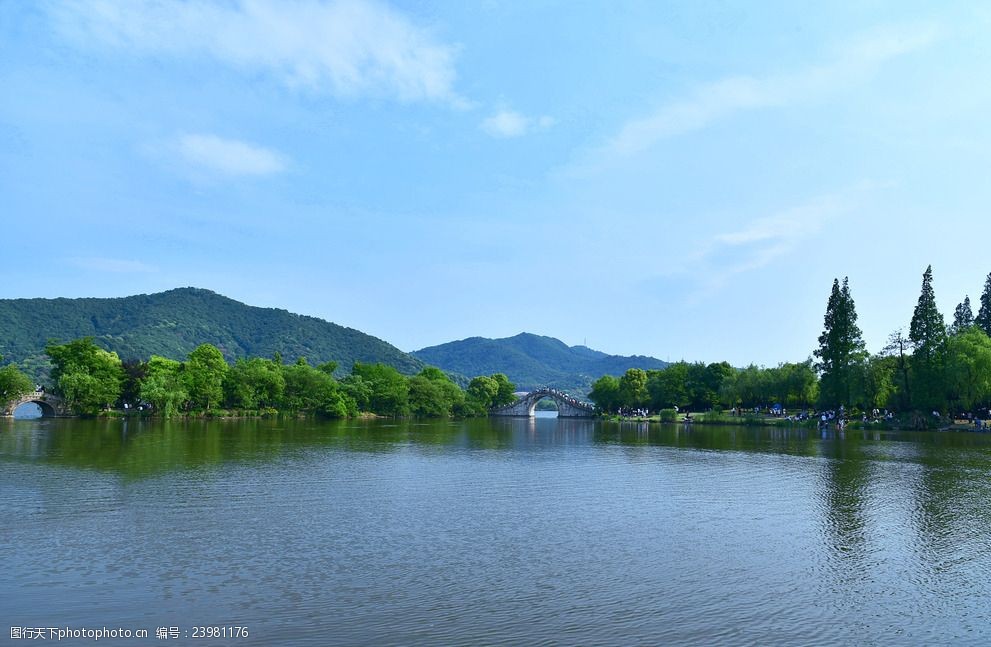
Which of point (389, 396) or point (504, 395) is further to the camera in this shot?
point (504, 395)

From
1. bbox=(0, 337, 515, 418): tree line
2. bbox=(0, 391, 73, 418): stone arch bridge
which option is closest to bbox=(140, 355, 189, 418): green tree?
bbox=(0, 337, 515, 418): tree line

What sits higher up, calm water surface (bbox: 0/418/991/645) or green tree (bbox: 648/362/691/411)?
green tree (bbox: 648/362/691/411)

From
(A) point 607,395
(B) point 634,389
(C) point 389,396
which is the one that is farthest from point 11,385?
(A) point 607,395

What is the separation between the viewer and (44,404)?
85.4m

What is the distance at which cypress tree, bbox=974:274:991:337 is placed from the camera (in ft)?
286

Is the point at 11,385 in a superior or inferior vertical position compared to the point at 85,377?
inferior

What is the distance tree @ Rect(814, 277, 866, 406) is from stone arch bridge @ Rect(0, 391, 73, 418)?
90367mm

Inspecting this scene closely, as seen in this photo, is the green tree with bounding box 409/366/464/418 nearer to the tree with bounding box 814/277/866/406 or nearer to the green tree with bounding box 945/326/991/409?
the tree with bounding box 814/277/866/406

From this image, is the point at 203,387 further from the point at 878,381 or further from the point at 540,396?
the point at 540,396

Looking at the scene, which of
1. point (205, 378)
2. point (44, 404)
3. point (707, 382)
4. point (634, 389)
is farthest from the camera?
point (634, 389)

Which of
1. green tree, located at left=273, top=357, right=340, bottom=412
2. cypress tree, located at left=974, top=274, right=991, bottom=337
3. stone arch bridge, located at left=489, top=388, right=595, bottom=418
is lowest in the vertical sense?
stone arch bridge, located at left=489, top=388, right=595, bottom=418

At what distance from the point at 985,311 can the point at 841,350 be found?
25.0 metres

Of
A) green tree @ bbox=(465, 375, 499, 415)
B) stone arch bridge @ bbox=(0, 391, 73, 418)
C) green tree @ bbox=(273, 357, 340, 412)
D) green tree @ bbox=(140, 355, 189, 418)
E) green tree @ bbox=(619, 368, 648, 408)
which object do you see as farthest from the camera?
green tree @ bbox=(465, 375, 499, 415)

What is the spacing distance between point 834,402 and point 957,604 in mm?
76026
